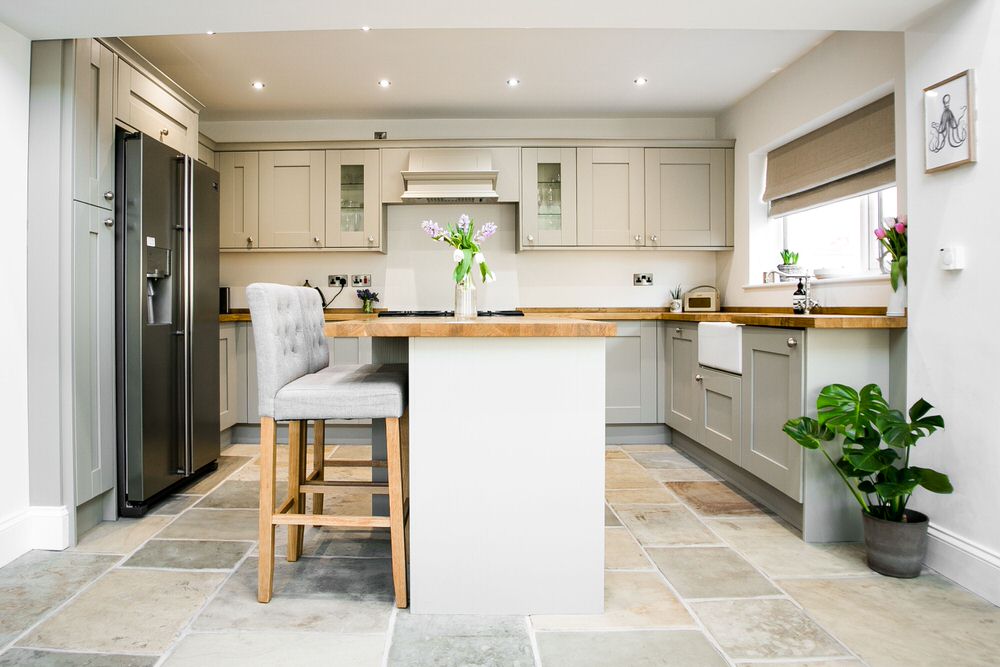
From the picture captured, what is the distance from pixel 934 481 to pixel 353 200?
371 centimetres

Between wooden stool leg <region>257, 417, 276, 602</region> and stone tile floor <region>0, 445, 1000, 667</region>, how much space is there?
0.07 meters

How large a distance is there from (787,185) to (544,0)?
2346mm

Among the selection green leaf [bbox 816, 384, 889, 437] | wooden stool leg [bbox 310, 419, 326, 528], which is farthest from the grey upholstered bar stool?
green leaf [bbox 816, 384, 889, 437]

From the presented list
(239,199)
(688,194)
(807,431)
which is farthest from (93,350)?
(688,194)

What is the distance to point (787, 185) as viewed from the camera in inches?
141

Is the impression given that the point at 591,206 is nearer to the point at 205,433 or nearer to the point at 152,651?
the point at 205,433

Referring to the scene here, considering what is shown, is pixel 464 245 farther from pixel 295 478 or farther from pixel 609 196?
pixel 609 196

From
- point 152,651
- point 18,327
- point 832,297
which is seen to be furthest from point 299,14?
point 832,297

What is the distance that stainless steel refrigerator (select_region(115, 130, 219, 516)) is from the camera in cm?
247

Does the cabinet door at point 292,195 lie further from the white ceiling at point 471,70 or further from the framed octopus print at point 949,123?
the framed octopus print at point 949,123

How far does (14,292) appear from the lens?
2104 millimetres

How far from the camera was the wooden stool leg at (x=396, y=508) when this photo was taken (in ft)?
5.48

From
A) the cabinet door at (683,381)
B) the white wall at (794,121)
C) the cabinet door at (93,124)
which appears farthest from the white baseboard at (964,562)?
the cabinet door at (93,124)

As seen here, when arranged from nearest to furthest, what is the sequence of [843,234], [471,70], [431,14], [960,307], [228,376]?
[960,307] < [431,14] < [843,234] < [471,70] < [228,376]
